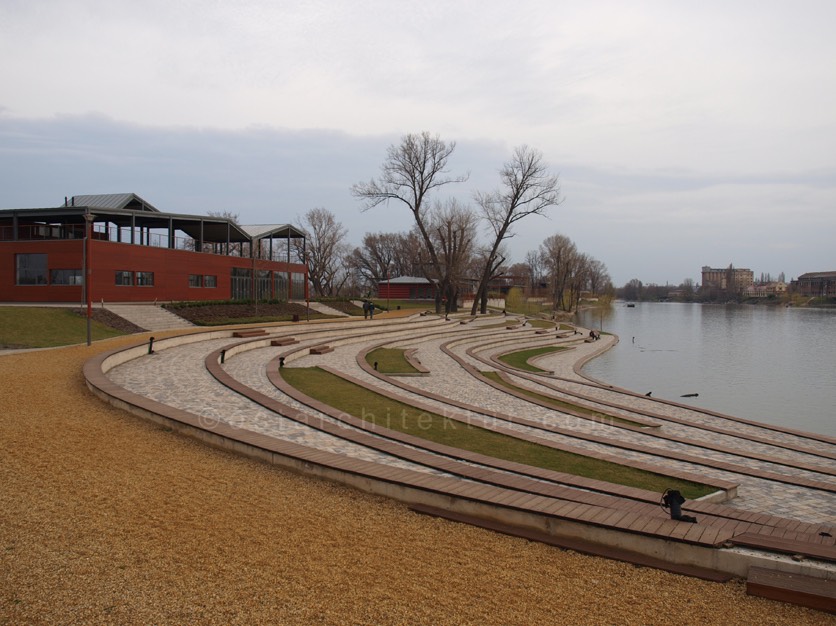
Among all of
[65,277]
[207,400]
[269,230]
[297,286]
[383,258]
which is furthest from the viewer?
[383,258]

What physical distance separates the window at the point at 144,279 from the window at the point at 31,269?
15.8 ft

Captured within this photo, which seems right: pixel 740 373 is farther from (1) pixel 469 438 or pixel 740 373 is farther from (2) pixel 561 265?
(2) pixel 561 265

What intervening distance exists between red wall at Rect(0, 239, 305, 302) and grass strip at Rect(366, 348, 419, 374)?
604 inches

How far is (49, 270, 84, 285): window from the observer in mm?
31859

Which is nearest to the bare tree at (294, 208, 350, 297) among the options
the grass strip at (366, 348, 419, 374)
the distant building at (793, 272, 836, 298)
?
the grass strip at (366, 348, 419, 374)

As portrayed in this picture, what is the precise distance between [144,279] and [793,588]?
3719 cm

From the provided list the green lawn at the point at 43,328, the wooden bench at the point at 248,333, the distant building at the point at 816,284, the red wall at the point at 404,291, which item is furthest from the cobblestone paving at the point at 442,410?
the distant building at the point at 816,284

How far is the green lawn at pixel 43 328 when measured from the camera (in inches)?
805

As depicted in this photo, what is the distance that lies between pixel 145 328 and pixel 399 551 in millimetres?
24997

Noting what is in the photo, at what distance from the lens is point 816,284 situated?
158 meters

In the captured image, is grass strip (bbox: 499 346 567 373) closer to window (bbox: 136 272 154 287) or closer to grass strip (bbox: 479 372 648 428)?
grass strip (bbox: 479 372 648 428)

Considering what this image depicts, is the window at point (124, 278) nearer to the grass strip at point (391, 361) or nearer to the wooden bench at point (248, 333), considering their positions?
the wooden bench at point (248, 333)

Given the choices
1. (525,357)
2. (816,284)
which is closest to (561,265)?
(525,357)

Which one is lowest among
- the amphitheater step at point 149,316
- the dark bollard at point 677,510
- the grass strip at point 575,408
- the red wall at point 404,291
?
the grass strip at point 575,408
